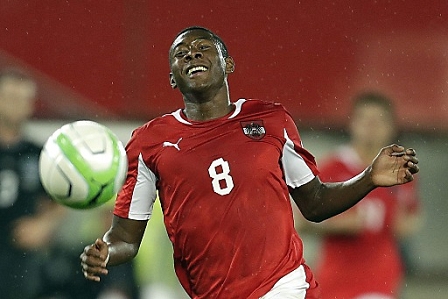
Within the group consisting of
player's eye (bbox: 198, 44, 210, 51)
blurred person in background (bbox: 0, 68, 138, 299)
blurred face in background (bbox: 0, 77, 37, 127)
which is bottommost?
blurred person in background (bbox: 0, 68, 138, 299)

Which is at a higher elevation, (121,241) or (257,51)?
(121,241)

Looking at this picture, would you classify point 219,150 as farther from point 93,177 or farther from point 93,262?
point 93,262

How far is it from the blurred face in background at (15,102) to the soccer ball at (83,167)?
2672 mm

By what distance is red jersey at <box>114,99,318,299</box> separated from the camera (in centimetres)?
420

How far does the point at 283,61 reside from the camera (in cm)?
853

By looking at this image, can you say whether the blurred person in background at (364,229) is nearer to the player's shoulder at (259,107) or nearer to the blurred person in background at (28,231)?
the player's shoulder at (259,107)

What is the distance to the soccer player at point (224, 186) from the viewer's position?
420cm

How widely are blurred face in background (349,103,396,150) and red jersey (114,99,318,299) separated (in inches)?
73.0

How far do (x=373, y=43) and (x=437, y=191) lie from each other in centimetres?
134

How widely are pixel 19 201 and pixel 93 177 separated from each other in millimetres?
2791

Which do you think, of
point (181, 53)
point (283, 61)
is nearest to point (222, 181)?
point (181, 53)

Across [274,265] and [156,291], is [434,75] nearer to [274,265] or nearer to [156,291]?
[156,291]

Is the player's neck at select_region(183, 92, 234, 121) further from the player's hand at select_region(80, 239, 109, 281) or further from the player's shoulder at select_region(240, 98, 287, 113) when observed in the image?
the player's hand at select_region(80, 239, 109, 281)

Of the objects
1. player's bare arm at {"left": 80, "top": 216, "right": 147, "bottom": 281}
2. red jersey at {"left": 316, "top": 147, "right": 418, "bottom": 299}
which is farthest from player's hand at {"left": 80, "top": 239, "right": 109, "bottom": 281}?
red jersey at {"left": 316, "top": 147, "right": 418, "bottom": 299}
